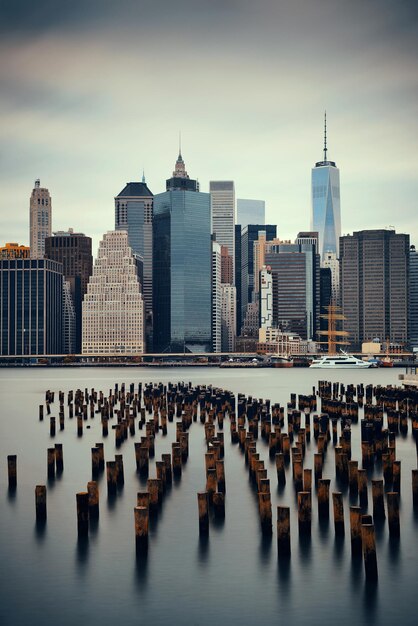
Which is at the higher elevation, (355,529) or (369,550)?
(355,529)

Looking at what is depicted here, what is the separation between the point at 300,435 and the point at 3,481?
16.2m

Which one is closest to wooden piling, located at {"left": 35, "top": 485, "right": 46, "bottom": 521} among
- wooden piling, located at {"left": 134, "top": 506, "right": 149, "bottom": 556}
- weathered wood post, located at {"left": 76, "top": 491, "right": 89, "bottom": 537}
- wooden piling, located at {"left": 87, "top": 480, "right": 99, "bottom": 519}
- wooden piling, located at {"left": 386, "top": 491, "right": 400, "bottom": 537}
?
wooden piling, located at {"left": 87, "top": 480, "right": 99, "bottom": 519}

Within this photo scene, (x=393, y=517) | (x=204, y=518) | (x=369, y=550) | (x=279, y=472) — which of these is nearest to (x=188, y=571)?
(x=204, y=518)

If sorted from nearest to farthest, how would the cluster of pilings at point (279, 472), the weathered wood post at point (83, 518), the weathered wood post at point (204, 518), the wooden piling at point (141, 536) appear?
1. the wooden piling at point (141, 536)
2. the cluster of pilings at point (279, 472)
3. the weathered wood post at point (204, 518)
4. the weathered wood post at point (83, 518)

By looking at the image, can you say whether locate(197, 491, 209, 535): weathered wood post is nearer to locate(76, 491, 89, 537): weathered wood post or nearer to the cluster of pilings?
the cluster of pilings

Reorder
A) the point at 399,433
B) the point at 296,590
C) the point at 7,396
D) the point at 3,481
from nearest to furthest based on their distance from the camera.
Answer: the point at 296,590 → the point at 3,481 → the point at 399,433 → the point at 7,396

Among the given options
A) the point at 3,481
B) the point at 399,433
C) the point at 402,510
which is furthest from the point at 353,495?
the point at 399,433

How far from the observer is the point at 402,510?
38.2 m

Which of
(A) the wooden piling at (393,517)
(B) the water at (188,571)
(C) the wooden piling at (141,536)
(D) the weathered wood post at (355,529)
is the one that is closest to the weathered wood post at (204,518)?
(B) the water at (188,571)

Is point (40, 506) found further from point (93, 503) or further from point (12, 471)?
point (12, 471)

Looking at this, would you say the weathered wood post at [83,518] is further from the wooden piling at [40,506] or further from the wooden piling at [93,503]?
the wooden piling at [40,506]

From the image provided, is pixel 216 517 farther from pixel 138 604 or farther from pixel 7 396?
pixel 7 396

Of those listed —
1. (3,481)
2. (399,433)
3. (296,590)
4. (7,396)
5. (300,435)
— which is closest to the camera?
(296,590)

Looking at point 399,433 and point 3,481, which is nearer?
point 3,481
